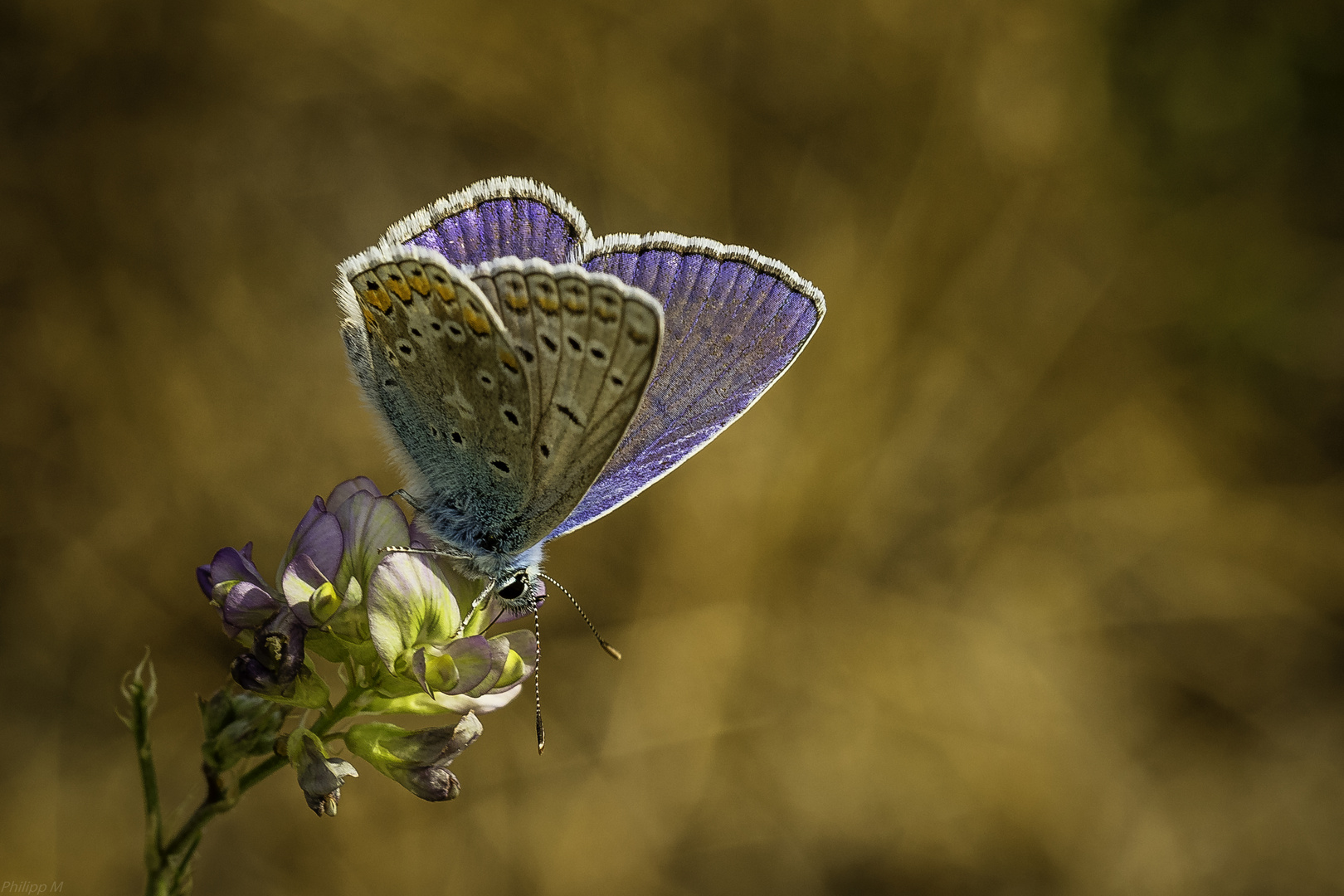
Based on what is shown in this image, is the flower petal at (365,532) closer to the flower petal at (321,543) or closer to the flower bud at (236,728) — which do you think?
the flower petal at (321,543)

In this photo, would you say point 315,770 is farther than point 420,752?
No

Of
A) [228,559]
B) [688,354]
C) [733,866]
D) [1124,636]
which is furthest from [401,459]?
[1124,636]

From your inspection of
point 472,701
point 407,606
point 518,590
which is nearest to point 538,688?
point 518,590

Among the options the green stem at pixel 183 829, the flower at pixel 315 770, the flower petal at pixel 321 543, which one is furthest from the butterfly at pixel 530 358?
the green stem at pixel 183 829

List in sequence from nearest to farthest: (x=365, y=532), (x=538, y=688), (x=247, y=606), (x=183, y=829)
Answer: (x=183, y=829)
(x=247, y=606)
(x=365, y=532)
(x=538, y=688)

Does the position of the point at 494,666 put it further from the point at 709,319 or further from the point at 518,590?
the point at 709,319

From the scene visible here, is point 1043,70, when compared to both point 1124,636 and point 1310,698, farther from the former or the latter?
point 1310,698

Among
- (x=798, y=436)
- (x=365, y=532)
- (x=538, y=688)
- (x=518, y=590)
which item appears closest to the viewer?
(x=365, y=532)
